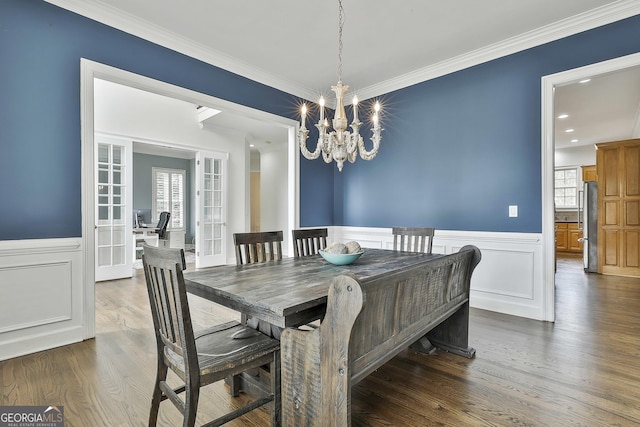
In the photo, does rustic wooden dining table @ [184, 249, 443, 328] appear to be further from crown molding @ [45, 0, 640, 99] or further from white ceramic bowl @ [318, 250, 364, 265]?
crown molding @ [45, 0, 640, 99]

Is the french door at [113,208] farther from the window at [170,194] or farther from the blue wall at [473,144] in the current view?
the blue wall at [473,144]

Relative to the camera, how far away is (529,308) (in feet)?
10.8

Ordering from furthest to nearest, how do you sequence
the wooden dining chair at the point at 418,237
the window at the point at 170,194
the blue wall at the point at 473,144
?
the window at the point at 170,194
the blue wall at the point at 473,144
the wooden dining chair at the point at 418,237

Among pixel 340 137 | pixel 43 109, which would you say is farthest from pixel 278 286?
pixel 43 109

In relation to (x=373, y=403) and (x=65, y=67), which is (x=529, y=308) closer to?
(x=373, y=403)

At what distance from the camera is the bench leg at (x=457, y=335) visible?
96.0 inches

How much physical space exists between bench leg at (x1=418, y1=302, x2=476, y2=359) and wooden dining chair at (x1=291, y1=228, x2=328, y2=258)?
130 centimetres

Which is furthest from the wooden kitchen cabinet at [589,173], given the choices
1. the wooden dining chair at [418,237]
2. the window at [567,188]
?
the wooden dining chair at [418,237]

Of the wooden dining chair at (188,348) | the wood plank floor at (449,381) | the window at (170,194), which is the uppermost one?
the window at (170,194)

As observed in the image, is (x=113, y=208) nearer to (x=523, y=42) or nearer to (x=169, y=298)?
(x=169, y=298)

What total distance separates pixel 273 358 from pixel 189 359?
44cm

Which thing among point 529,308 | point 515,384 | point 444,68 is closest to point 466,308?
point 515,384

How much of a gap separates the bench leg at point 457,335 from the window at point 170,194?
7912 millimetres

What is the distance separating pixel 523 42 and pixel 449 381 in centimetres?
338
